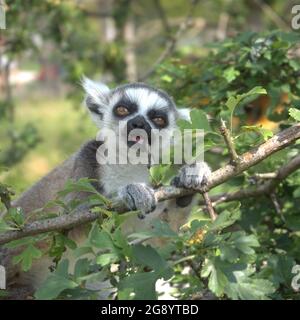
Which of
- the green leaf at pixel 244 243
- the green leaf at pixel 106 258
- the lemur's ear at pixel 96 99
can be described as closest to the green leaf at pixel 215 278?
the green leaf at pixel 244 243

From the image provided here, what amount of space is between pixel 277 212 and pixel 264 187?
205 millimetres

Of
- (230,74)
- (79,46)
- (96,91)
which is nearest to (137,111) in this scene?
(96,91)

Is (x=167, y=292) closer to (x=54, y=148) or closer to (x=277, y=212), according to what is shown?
(x=277, y=212)

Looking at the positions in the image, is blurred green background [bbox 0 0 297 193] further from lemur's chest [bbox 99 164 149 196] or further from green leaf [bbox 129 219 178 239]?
green leaf [bbox 129 219 178 239]

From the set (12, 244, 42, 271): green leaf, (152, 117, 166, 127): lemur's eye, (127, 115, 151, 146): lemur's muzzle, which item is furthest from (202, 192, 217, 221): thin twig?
(152, 117, 166, 127): lemur's eye

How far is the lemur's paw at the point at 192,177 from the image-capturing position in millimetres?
3526

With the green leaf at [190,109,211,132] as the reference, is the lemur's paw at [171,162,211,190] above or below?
below

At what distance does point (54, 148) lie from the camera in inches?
592

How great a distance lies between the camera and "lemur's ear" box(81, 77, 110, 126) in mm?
5047

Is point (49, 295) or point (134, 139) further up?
point (134, 139)

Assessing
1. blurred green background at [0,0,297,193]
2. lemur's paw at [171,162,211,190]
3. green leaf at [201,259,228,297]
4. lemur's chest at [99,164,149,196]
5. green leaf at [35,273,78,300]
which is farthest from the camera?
blurred green background at [0,0,297,193]

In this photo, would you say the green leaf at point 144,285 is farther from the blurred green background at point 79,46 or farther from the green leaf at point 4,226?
the blurred green background at point 79,46

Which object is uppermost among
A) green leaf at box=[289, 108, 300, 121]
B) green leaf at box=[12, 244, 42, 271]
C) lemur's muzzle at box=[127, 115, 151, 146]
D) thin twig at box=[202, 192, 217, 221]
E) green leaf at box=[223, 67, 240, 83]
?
green leaf at box=[223, 67, 240, 83]

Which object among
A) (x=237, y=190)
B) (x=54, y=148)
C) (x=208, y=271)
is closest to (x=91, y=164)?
(x=237, y=190)
